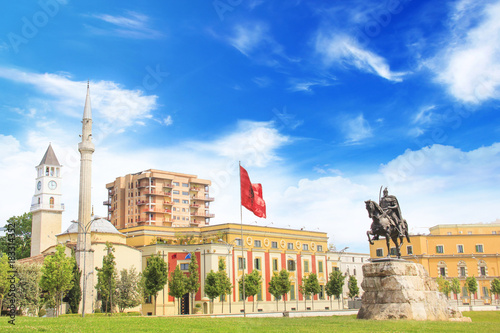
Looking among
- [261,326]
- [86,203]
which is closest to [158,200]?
[86,203]

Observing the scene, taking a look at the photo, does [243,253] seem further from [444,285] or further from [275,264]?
[444,285]

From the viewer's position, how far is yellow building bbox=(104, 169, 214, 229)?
126938mm

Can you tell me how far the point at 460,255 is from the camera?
9362 centimetres

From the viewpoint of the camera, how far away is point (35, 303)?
5606cm

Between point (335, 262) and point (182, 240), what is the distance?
2944 cm

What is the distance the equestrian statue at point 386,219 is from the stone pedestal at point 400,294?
1.69 metres

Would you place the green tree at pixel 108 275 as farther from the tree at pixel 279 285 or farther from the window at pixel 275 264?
the window at pixel 275 264

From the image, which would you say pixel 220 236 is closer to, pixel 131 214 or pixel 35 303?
pixel 35 303

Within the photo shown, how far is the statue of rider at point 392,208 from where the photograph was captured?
32.9 meters

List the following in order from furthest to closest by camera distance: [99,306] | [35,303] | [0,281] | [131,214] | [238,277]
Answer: [131,214] → [238,277] → [99,306] → [35,303] → [0,281]

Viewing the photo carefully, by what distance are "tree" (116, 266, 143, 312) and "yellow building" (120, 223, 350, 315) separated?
6.95 metres

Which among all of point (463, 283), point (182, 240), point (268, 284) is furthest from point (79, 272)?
point (463, 283)

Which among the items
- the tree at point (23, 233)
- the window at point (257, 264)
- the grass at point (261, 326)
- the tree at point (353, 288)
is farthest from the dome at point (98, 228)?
the grass at point (261, 326)

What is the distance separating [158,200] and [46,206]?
3829cm
